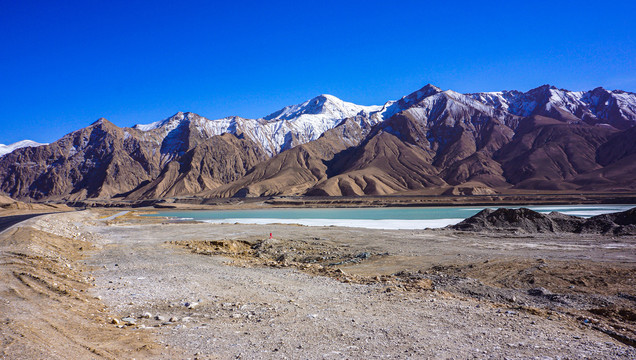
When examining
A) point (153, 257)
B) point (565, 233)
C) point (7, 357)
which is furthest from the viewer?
point (565, 233)

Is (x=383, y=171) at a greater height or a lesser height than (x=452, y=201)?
greater

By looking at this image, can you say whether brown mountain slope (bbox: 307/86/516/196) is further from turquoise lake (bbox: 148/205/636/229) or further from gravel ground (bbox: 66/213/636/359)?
gravel ground (bbox: 66/213/636/359)

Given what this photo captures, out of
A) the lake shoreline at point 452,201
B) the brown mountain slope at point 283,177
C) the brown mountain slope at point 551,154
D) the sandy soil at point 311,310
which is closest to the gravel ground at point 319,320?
the sandy soil at point 311,310

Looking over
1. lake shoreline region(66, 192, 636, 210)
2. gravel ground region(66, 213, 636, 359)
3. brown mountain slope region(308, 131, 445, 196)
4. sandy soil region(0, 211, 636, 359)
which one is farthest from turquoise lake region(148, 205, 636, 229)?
brown mountain slope region(308, 131, 445, 196)

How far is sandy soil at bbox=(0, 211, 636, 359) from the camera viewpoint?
6781 mm

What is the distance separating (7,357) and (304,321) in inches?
206

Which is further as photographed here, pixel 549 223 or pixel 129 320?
pixel 549 223

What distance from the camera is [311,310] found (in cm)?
956

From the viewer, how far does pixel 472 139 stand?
654 ft

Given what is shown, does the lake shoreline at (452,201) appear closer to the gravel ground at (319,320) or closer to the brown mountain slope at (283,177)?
the brown mountain slope at (283,177)

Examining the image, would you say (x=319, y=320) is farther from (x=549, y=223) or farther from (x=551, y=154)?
(x=551, y=154)

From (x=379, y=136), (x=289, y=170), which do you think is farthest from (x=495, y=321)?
(x=379, y=136)

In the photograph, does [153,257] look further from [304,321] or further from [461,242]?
[461,242]

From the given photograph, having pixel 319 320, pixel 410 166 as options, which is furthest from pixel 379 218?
pixel 410 166
